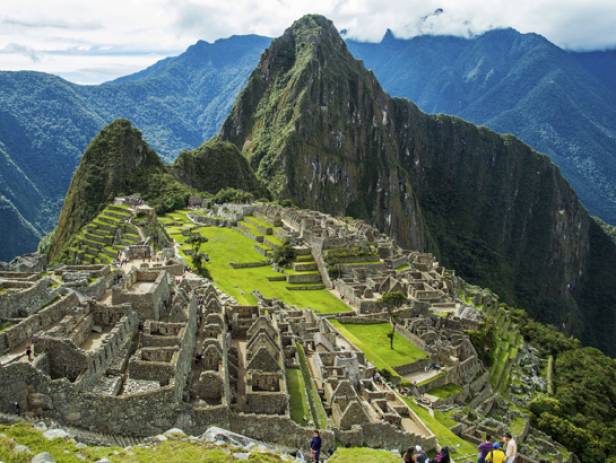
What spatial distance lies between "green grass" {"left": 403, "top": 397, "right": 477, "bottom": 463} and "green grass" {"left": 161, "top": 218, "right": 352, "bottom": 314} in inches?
674

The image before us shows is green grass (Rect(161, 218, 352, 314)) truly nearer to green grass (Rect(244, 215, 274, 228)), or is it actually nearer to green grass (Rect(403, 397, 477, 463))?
green grass (Rect(244, 215, 274, 228))

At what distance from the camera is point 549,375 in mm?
63250

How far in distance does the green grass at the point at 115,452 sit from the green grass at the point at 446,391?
2687 cm

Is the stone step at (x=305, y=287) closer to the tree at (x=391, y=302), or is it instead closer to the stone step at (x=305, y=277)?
the stone step at (x=305, y=277)

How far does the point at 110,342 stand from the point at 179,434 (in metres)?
5.08

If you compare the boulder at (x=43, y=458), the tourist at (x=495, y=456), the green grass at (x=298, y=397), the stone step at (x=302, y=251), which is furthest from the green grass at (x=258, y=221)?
the boulder at (x=43, y=458)

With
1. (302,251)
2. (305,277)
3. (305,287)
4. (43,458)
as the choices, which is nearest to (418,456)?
(43,458)

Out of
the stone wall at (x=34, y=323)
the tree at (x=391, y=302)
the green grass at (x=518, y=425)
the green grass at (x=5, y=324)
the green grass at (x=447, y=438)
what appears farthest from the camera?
the tree at (x=391, y=302)

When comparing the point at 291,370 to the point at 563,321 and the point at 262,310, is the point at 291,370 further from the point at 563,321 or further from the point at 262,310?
the point at 563,321

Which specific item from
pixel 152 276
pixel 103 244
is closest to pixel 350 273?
pixel 103 244

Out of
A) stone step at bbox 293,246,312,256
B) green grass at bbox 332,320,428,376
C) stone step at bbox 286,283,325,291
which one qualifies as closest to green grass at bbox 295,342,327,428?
green grass at bbox 332,320,428,376

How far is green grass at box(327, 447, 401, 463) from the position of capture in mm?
22367

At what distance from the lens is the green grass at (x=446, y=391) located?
42.8 meters

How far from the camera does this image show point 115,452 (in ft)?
54.5
